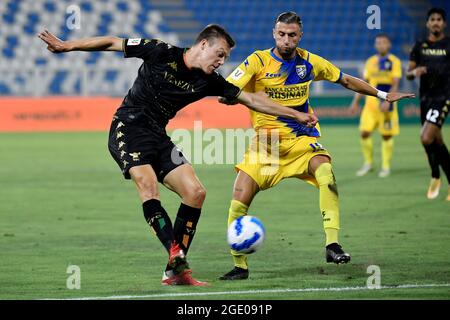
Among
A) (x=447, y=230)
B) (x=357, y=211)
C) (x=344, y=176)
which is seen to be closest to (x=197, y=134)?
(x=344, y=176)

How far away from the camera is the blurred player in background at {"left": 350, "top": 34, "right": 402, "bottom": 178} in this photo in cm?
1798

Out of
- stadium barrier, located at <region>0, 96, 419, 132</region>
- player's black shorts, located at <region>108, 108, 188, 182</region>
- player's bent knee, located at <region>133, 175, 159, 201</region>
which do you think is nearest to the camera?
player's bent knee, located at <region>133, 175, 159, 201</region>

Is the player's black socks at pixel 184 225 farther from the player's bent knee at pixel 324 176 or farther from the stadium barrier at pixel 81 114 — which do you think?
the stadium barrier at pixel 81 114

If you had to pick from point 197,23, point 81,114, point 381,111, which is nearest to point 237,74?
point 381,111

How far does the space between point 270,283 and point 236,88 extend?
5.41 ft

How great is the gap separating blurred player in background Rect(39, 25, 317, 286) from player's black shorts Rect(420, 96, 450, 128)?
245 inches

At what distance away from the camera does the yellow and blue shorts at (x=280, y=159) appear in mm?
8758

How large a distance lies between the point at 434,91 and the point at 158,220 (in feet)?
24.4

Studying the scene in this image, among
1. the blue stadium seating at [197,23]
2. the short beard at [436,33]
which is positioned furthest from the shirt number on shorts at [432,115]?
the blue stadium seating at [197,23]

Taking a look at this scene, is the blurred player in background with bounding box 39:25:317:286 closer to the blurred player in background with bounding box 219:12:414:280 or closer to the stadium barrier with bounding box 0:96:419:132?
the blurred player in background with bounding box 219:12:414:280

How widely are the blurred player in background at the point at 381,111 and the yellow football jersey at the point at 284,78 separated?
8.98 m

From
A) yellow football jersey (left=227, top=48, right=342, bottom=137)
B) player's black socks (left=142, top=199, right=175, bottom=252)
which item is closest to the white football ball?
player's black socks (left=142, top=199, right=175, bottom=252)
